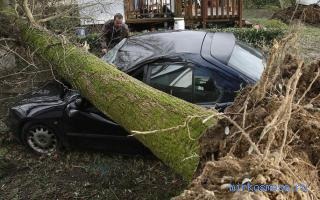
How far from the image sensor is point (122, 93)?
5188mm

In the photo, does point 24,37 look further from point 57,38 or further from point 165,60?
point 165,60

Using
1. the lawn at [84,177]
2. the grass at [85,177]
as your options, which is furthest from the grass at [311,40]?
the grass at [85,177]

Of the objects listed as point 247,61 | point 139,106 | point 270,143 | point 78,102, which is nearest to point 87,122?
point 78,102

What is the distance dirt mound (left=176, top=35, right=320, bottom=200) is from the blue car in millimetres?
2109

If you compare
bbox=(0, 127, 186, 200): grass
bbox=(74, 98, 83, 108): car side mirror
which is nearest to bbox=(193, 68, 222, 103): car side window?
bbox=(0, 127, 186, 200): grass

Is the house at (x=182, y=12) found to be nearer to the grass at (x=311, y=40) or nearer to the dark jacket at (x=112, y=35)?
the grass at (x=311, y=40)

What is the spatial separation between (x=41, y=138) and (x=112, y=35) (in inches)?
125

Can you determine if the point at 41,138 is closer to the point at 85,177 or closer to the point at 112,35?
the point at 85,177

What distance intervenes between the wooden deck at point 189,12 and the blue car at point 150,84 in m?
6.31

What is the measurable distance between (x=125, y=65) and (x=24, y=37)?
2274 millimetres

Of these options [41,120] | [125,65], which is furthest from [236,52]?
[41,120]

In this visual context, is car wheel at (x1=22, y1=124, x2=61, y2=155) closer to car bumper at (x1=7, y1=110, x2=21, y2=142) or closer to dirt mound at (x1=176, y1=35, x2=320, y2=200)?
car bumper at (x1=7, y1=110, x2=21, y2=142)

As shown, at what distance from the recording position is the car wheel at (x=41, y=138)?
22.4 feet

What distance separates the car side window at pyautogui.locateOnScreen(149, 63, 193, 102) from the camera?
244 inches
